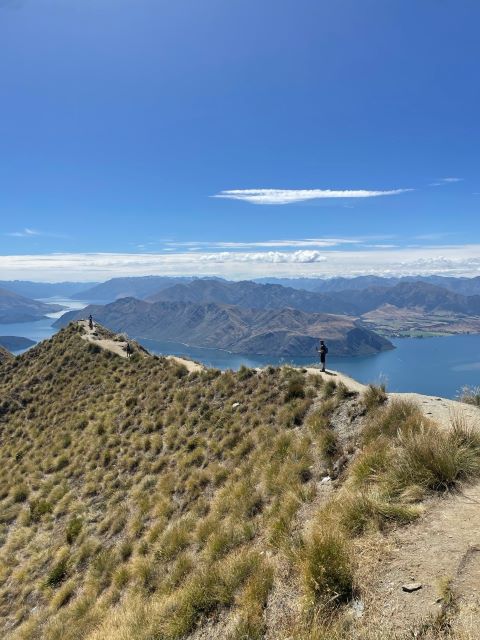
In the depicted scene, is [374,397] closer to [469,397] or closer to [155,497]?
[469,397]

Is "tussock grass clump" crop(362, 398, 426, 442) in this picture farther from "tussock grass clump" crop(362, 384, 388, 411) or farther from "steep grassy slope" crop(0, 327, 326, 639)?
"steep grassy slope" crop(0, 327, 326, 639)

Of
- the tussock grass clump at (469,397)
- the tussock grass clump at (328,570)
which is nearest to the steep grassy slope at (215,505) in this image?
the tussock grass clump at (328,570)

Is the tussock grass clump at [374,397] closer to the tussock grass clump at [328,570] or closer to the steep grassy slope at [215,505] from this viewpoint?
the steep grassy slope at [215,505]

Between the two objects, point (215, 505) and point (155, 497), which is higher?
point (215, 505)

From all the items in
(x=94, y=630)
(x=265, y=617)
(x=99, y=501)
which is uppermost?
(x=265, y=617)

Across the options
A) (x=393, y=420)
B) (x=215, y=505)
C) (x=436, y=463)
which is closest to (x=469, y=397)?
(x=393, y=420)

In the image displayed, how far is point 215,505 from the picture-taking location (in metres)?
12.6

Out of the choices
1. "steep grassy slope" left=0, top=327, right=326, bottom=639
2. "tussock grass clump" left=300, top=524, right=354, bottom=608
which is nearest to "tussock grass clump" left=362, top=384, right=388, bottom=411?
"steep grassy slope" left=0, top=327, right=326, bottom=639

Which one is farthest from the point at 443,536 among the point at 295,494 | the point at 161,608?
the point at 161,608

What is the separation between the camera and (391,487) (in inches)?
336

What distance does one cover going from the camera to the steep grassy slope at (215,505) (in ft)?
23.8

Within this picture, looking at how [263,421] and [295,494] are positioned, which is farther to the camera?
[263,421]

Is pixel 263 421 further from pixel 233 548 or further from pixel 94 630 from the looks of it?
pixel 94 630

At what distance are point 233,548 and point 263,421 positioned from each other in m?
7.91
